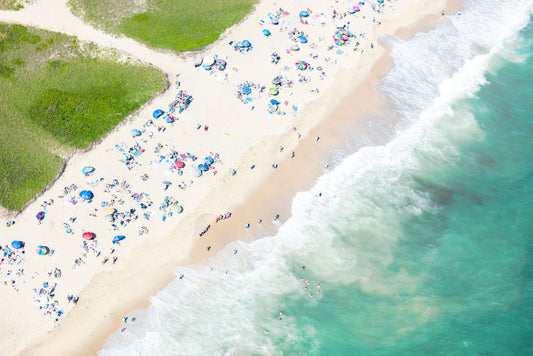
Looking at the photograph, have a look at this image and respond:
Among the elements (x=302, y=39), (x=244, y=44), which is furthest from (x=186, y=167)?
(x=302, y=39)

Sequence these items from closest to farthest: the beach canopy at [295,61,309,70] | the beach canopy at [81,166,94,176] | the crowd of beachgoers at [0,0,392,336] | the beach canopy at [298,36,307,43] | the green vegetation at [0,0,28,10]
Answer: the crowd of beachgoers at [0,0,392,336]
the beach canopy at [81,166,94,176]
the beach canopy at [295,61,309,70]
the beach canopy at [298,36,307,43]
the green vegetation at [0,0,28,10]

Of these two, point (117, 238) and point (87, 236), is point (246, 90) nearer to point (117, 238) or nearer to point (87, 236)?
point (117, 238)

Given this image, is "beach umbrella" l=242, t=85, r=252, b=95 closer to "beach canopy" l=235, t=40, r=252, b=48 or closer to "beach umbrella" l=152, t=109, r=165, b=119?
"beach canopy" l=235, t=40, r=252, b=48

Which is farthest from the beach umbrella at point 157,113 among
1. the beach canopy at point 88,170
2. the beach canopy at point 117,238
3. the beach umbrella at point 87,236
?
the beach umbrella at point 87,236

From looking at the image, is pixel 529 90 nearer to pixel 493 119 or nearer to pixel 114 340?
pixel 493 119

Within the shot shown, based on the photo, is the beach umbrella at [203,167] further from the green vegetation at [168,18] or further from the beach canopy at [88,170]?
the green vegetation at [168,18]

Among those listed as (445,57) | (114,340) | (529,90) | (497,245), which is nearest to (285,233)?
(114,340)

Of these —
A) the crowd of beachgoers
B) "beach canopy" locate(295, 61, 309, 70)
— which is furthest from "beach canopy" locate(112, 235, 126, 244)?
"beach canopy" locate(295, 61, 309, 70)
